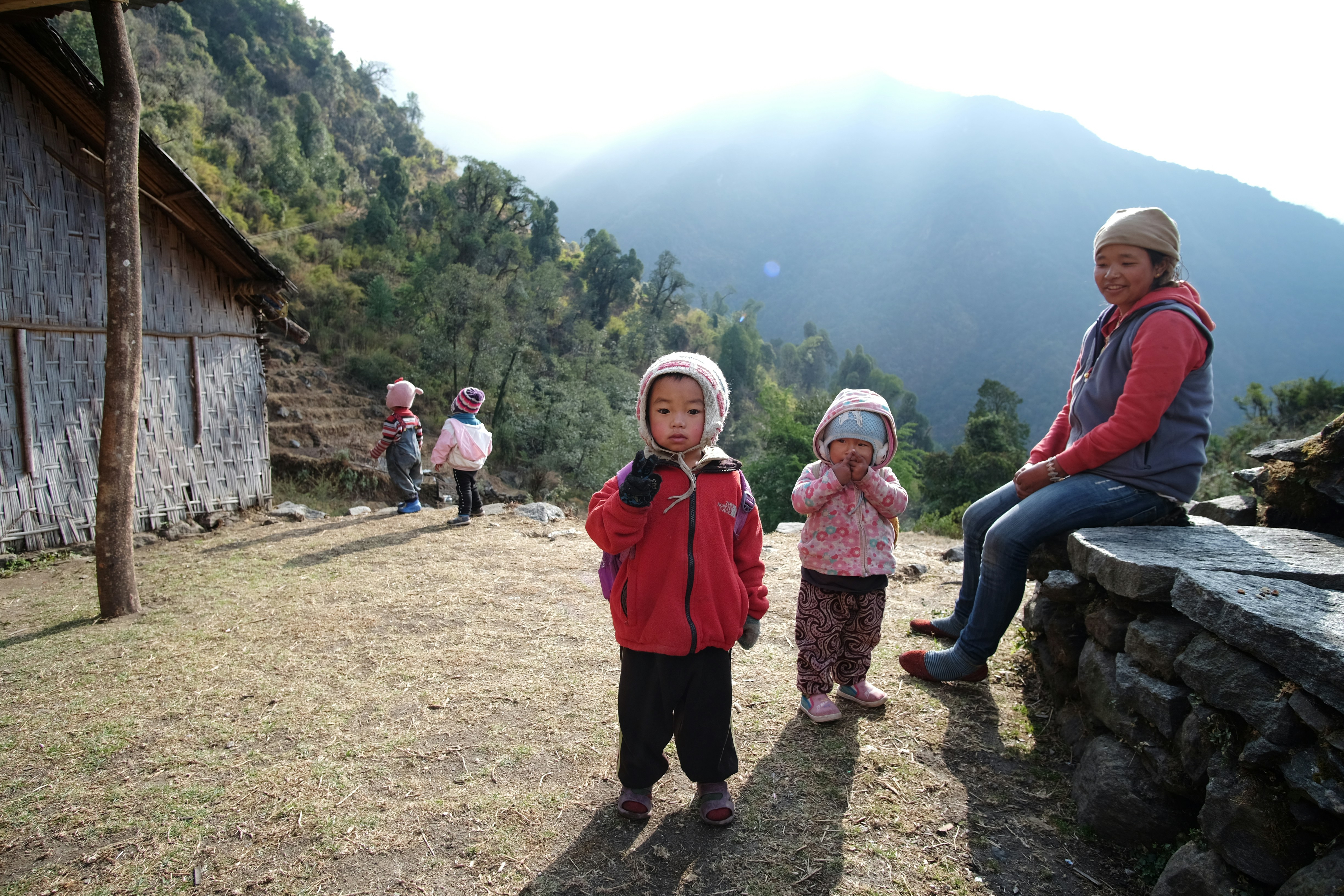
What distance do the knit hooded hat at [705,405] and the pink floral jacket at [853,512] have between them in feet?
2.50

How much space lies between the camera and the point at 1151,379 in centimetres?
275

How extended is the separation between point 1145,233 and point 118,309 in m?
6.21

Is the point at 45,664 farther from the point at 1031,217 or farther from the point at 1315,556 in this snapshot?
the point at 1031,217

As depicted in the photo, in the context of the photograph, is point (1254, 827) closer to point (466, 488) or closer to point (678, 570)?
point (678, 570)

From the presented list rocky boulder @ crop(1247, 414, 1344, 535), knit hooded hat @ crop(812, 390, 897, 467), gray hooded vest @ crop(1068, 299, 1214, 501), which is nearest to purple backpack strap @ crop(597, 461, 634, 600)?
knit hooded hat @ crop(812, 390, 897, 467)

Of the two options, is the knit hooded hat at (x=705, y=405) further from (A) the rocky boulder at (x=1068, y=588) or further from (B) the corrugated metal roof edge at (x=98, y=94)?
(B) the corrugated metal roof edge at (x=98, y=94)

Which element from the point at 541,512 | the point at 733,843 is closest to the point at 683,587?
the point at 733,843

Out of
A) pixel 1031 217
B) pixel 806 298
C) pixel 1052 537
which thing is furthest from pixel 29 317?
pixel 1031 217

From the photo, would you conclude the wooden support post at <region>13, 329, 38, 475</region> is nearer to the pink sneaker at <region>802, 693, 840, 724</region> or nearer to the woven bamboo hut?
the woven bamboo hut

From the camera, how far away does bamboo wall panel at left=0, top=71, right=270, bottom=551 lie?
6301mm

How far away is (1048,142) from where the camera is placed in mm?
156375

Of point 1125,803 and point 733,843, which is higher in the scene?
point 1125,803

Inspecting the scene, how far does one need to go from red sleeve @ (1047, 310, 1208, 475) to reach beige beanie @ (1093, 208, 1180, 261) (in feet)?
1.08

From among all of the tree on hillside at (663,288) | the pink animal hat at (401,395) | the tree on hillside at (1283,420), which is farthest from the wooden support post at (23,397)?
the tree on hillside at (663,288)
